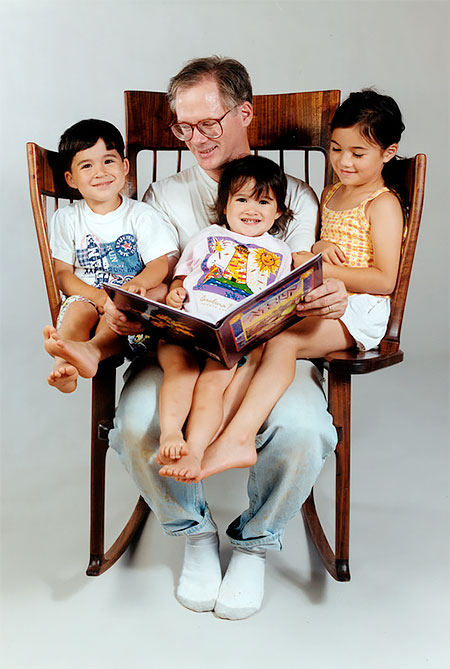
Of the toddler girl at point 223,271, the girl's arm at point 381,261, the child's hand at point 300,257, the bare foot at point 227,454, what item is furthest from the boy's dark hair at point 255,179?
the bare foot at point 227,454

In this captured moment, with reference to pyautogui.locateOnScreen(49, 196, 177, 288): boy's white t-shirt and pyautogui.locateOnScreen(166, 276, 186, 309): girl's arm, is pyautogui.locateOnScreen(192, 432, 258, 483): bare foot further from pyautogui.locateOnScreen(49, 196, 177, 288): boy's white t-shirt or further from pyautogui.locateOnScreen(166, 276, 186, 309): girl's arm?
pyautogui.locateOnScreen(49, 196, 177, 288): boy's white t-shirt

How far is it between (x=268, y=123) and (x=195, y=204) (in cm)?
37

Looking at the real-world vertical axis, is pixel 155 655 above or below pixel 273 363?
below

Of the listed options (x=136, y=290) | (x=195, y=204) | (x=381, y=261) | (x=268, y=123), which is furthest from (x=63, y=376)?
(x=268, y=123)

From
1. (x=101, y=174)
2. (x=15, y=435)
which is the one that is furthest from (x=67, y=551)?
(x=101, y=174)

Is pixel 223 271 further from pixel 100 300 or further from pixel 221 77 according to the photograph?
pixel 221 77

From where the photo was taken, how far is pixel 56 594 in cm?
192

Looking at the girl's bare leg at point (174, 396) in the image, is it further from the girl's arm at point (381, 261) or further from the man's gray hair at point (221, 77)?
the man's gray hair at point (221, 77)

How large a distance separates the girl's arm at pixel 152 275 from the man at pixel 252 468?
0.22 m

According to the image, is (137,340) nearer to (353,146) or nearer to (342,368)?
(342,368)

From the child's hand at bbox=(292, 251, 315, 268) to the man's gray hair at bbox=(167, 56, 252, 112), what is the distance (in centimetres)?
43

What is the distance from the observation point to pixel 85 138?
207 cm

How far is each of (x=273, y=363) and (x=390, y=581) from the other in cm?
65

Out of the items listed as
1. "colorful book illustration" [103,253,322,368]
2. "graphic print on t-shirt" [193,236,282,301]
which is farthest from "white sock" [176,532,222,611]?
"graphic print on t-shirt" [193,236,282,301]
